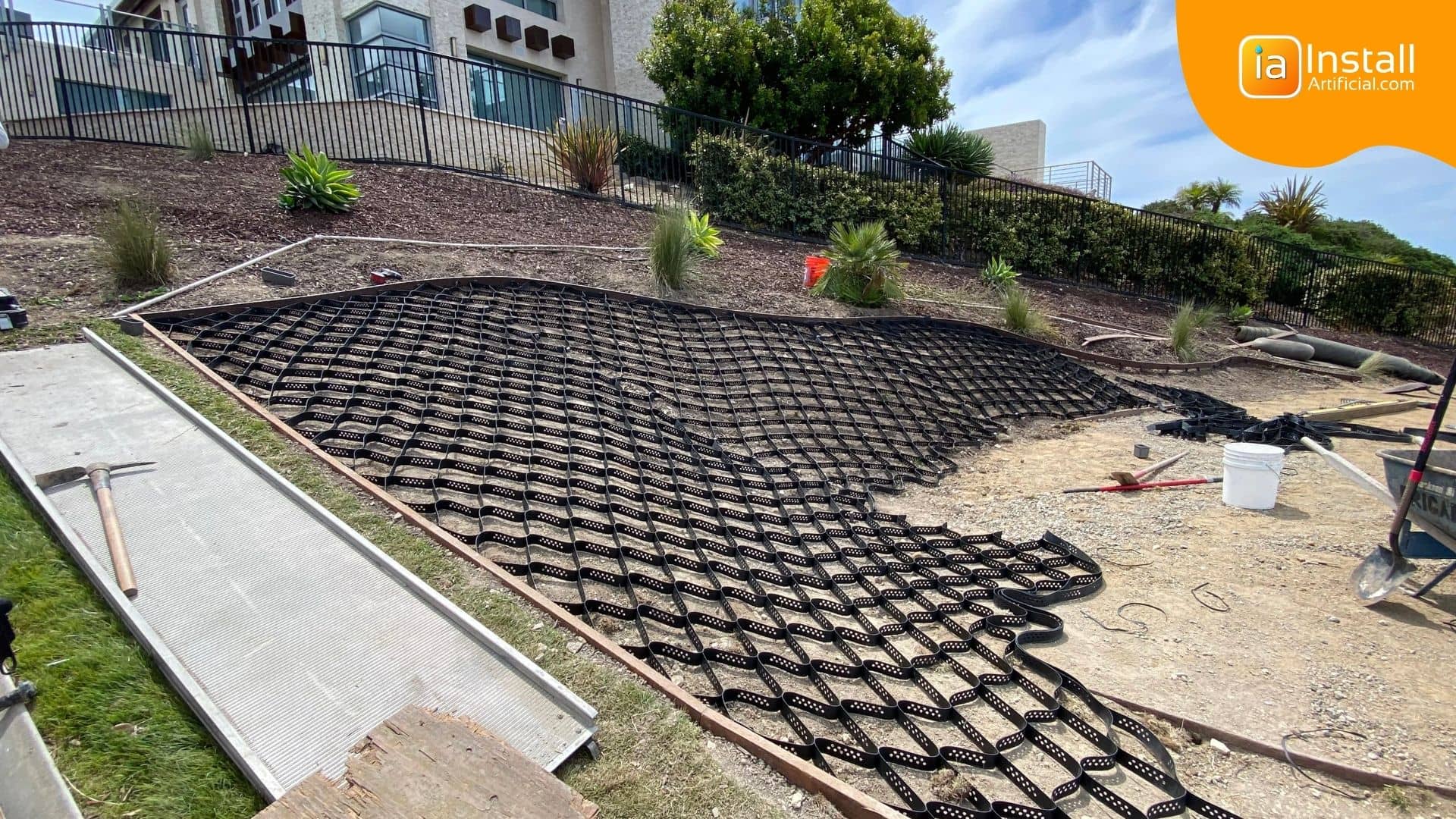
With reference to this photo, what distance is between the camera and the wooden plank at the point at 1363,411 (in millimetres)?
7480

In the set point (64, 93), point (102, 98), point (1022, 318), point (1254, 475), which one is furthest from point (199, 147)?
point (1254, 475)

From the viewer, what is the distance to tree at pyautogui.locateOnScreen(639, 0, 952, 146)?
14680 mm

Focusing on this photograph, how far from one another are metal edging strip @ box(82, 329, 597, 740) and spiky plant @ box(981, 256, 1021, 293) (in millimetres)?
10231

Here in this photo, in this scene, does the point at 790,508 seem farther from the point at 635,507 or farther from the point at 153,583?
the point at 153,583

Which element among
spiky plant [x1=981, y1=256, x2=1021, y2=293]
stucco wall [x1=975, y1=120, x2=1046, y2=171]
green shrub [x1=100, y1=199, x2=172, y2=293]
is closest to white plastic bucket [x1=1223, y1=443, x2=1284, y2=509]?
spiky plant [x1=981, y1=256, x2=1021, y2=293]

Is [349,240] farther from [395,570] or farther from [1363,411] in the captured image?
[1363,411]

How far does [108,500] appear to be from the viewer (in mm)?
2750

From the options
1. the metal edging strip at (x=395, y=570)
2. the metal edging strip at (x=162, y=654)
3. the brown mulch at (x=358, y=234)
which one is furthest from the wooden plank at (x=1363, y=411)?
the metal edging strip at (x=162, y=654)

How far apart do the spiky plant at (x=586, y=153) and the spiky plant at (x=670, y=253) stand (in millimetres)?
3665

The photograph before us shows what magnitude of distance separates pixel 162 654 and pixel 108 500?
1090 mm

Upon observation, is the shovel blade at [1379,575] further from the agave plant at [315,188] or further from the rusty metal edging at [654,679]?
the agave plant at [315,188]

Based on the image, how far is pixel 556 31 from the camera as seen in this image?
19.0 m

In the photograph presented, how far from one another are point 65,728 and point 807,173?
36.3ft

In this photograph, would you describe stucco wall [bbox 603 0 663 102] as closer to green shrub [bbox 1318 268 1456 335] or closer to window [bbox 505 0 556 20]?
window [bbox 505 0 556 20]
